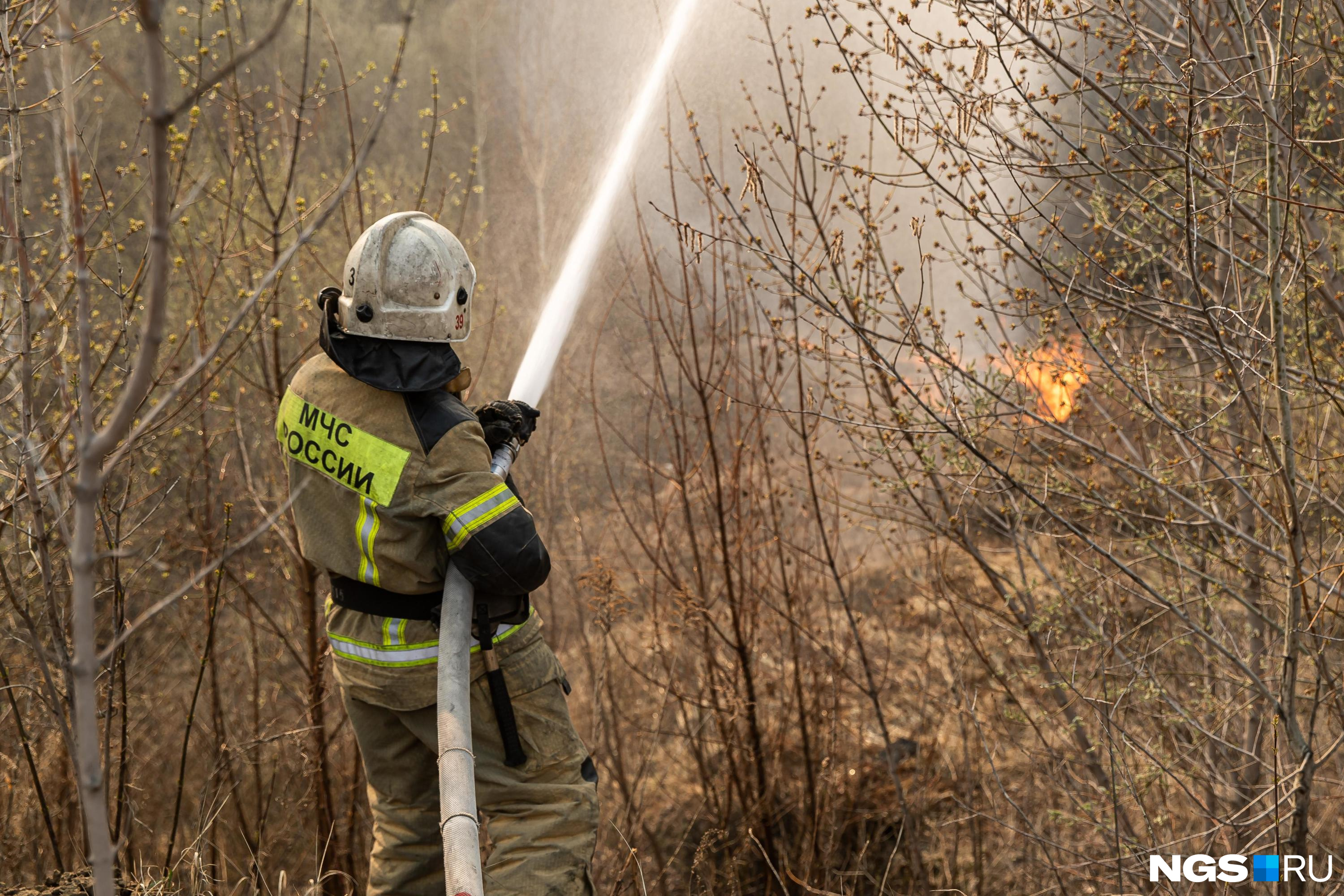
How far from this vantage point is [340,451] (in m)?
2.71

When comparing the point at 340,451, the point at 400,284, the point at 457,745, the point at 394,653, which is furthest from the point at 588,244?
the point at 457,745

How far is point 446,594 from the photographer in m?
2.66

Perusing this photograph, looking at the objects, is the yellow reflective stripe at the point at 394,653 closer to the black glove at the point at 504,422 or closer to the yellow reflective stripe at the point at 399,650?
the yellow reflective stripe at the point at 399,650

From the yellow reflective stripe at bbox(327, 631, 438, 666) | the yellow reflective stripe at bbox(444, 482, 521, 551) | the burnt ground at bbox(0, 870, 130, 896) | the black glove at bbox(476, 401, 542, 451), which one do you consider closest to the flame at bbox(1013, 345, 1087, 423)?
the black glove at bbox(476, 401, 542, 451)

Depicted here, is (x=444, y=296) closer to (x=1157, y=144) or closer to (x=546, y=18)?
(x=1157, y=144)

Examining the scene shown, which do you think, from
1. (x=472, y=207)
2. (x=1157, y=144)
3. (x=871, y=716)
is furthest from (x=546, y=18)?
(x=1157, y=144)

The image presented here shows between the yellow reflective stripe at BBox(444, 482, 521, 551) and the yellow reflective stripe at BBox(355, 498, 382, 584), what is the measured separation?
22 centimetres

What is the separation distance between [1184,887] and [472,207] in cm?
1318

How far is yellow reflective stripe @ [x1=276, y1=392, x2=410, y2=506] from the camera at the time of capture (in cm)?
262

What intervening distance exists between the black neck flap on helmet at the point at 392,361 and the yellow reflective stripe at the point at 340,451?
5.8 inches

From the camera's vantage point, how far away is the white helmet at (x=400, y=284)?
271cm

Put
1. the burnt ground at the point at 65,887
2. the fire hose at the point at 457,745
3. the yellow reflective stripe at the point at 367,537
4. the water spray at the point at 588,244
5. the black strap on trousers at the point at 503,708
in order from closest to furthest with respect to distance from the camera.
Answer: the fire hose at the point at 457,745 → the yellow reflective stripe at the point at 367,537 → the black strap on trousers at the point at 503,708 → the burnt ground at the point at 65,887 → the water spray at the point at 588,244

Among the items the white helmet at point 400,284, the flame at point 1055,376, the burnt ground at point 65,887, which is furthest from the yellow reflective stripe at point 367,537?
the flame at point 1055,376

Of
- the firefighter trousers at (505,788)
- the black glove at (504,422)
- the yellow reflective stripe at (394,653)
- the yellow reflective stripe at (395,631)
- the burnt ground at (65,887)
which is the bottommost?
the burnt ground at (65,887)
